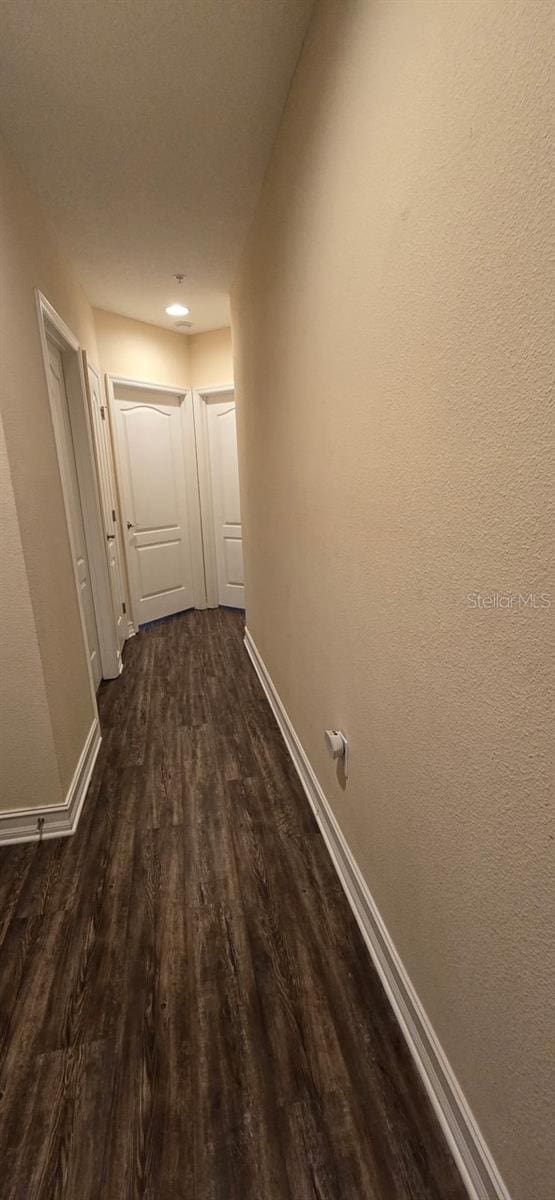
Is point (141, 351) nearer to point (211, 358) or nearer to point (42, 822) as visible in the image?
point (211, 358)

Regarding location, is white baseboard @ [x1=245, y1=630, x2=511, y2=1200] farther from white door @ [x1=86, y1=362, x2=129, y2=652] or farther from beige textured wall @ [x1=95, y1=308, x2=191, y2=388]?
beige textured wall @ [x1=95, y1=308, x2=191, y2=388]

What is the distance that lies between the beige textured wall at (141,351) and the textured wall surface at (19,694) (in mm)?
2507

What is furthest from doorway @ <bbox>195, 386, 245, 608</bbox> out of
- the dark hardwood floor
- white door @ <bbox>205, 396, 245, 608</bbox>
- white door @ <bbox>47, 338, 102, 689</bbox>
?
the dark hardwood floor

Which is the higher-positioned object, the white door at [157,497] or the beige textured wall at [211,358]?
the beige textured wall at [211,358]

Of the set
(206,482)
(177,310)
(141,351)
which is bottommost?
(206,482)

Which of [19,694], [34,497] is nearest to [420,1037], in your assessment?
[19,694]

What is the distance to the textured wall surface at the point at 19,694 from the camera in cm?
161

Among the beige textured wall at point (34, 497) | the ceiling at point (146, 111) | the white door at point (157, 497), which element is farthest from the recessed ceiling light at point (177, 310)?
the beige textured wall at point (34, 497)

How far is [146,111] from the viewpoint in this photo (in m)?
1.60

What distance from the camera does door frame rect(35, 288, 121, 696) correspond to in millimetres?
2244

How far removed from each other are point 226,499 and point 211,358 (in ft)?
3.93

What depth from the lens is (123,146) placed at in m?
1.77

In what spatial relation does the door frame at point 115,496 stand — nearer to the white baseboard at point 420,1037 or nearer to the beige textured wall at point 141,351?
the beige textured wall at point 141,351

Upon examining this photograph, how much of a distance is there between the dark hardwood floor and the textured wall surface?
21cm
